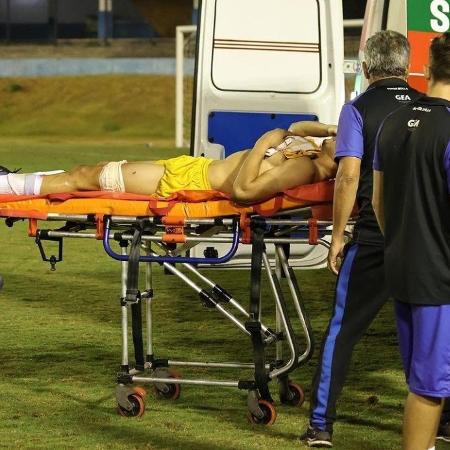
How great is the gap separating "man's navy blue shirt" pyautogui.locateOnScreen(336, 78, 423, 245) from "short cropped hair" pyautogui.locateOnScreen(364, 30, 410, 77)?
1.8 inches

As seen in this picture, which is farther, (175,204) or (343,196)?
(175,204)

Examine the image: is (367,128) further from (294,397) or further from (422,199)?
(294,397)

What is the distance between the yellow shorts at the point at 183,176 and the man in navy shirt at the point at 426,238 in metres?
2.39

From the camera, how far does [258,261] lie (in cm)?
671

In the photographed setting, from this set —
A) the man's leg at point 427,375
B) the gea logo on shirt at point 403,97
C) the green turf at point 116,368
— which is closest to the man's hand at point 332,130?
the gea logo on shirt at point 403,97

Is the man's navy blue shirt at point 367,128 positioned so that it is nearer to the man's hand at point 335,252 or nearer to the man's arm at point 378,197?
the man's hand at point 335,252

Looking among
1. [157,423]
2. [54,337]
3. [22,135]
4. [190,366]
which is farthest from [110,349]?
[22,135]

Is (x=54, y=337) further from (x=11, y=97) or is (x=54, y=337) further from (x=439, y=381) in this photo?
(x=11, y=97)

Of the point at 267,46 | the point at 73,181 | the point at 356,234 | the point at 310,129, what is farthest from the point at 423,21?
the point at 356,234

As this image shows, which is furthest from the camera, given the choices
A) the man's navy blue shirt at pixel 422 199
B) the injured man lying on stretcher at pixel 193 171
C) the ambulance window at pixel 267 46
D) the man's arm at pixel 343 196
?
the ambulance window at pixel 267 46

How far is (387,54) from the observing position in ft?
20.5

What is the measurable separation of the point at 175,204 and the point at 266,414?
1076 millimetres

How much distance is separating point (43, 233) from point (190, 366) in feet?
4.00

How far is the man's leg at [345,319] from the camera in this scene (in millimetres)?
6191
